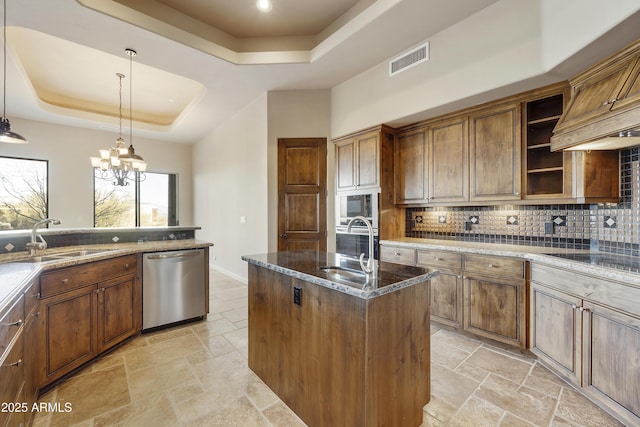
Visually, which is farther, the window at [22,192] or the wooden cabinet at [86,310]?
the window at [22,192]

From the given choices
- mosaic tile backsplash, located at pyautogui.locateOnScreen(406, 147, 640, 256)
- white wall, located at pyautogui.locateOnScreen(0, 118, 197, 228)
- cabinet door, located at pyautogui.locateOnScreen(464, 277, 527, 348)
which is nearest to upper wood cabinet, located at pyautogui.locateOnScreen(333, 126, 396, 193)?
mosaic tile backsplash, located at pyautogui.locateOnScreen(406, 147, 640, 256)

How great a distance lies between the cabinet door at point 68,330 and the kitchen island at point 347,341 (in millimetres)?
1553

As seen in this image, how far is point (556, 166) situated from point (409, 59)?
1.91m

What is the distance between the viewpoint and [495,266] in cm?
259

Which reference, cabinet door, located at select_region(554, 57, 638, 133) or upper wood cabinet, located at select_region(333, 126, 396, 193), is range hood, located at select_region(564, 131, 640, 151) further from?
upper wood cabinet, located at select_region(333, 126, 396, 193)

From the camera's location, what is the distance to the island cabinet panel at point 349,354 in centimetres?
139

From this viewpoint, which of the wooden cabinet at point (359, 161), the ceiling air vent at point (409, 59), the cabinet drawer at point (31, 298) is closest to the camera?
the cabinet drawer at point (31, 298)

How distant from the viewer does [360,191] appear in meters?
3.74

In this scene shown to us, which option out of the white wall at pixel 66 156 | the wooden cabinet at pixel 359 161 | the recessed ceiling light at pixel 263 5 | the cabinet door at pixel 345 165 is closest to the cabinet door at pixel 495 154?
the wooden cabinet at pixel 359 161

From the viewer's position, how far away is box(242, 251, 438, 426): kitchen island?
1387 millimetres

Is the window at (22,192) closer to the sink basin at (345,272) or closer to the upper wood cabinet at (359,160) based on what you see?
the upper wood cabinet at (359,160)

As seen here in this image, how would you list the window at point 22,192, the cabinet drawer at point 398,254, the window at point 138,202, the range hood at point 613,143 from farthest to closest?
the window at point 138,202 < the window at point 22,192 < the cabinet drawer at point 398,254 < the range hood at point 613,143

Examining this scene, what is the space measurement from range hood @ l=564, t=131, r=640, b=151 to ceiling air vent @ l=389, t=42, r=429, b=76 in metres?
1.71

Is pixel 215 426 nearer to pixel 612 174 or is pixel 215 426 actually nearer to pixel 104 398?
pixel 104 398
